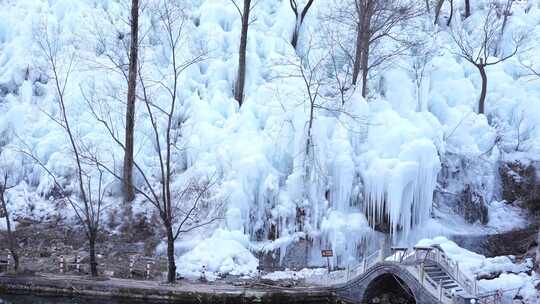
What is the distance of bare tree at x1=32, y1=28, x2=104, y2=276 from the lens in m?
18.3

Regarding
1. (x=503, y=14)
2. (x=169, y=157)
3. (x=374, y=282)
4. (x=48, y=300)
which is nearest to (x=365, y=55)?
(x=169, y=157)

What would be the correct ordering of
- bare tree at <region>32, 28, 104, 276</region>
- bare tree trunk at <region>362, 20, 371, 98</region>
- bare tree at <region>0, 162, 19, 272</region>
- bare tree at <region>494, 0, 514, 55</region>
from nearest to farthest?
bare tree at <region>0, 162, 19, 272</region>
bare tree at <region>32, 28, 104, 276</region>
bare tree trunk at <region>362, 20, 371, 98</region>
bare tree at <region>494, 0, 514, 55</region>

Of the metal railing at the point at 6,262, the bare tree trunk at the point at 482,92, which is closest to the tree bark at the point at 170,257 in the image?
the metal railing at the point at 6,262

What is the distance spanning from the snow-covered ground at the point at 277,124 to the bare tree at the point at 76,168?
1.01 ft

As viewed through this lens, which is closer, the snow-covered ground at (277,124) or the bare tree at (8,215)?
the bare tree at (8,215)

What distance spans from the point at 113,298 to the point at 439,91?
51.2 ft

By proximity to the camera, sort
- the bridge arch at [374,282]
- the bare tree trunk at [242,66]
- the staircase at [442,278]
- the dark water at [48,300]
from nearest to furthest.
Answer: the staircase at [442,278] → the bridge arch at [374,282] → the dark water at [48,300] → the bare tree trunk at [242,66]

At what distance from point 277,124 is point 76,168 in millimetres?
7714

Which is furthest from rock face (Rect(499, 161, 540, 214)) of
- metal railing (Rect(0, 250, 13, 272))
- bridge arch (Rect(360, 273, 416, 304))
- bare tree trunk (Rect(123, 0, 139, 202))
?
metal railing (Rect(0, 250, 13, 272))

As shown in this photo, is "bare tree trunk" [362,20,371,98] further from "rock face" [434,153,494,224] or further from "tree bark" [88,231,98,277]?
"tree bark" [88,231,98,277]

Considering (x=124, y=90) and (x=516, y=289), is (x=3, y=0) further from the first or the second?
(x=516, y=289)

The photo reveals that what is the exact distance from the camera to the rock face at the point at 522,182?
21.6m

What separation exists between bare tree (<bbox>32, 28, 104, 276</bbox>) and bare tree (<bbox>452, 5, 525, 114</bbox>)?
15.5 metres

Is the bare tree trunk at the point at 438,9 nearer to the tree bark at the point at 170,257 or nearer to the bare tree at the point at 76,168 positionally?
the bare tree at the point at 76,168
